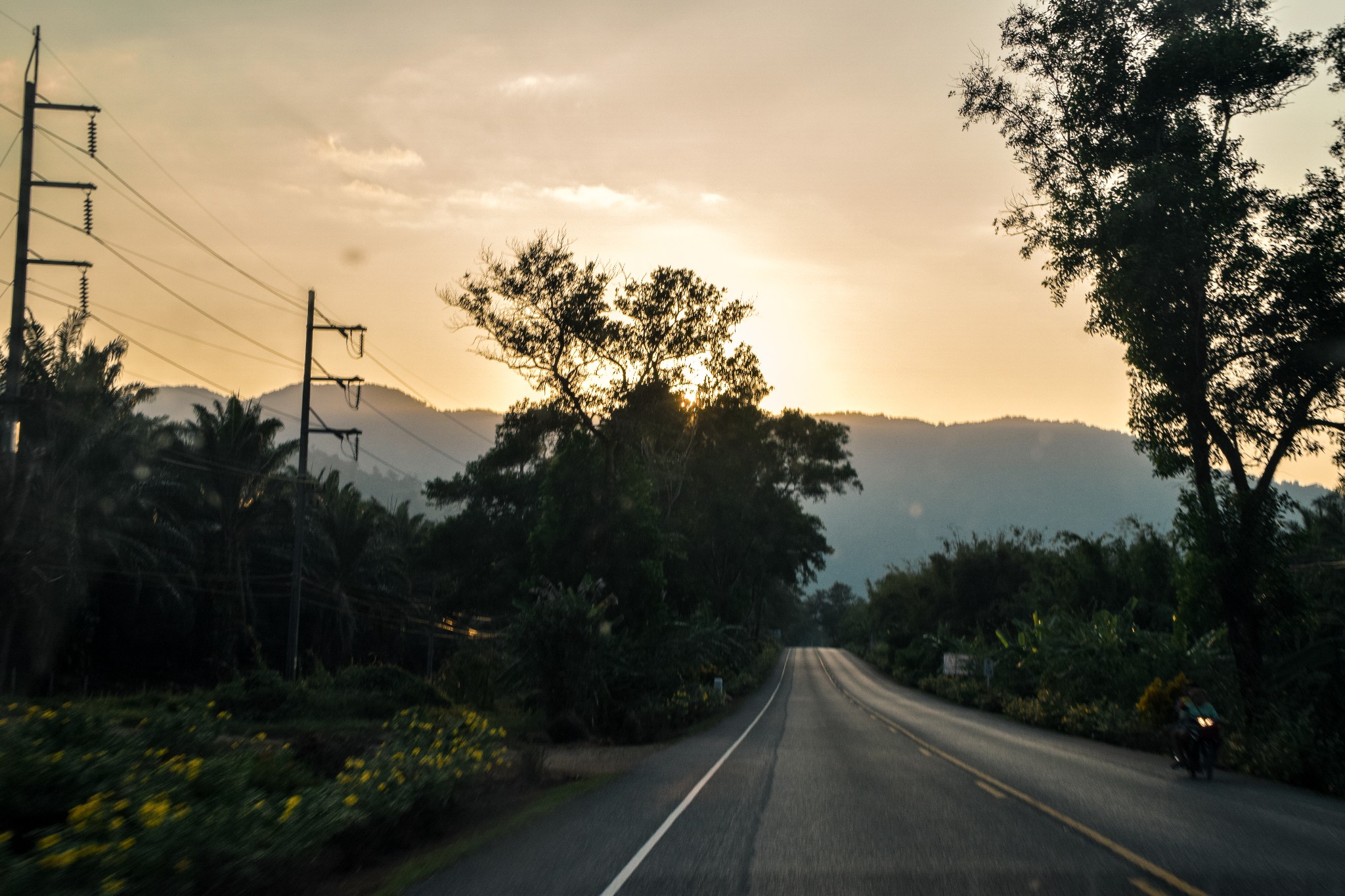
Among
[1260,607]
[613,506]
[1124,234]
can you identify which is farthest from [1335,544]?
[613,506]

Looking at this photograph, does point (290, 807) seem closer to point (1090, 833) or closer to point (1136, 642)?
point (1090, 833)

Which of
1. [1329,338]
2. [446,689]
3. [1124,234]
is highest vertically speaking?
[1124,234]

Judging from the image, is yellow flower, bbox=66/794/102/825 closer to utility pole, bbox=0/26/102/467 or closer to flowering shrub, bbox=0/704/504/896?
flowering shrub, bbox=0/704/504/896

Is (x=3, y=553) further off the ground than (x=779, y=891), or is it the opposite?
(x=3, y=553)

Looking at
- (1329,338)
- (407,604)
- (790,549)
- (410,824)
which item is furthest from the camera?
(790,549)

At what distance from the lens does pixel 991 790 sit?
1424cm

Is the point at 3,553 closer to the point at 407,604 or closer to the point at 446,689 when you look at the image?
the point at 446,689

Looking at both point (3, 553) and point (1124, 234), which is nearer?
point (1124, 234)

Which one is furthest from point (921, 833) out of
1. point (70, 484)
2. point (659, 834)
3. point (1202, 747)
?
point (70, 484)

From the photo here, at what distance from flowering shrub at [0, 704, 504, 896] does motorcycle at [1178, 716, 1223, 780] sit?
11.9m

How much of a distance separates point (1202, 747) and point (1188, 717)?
1.95 feet

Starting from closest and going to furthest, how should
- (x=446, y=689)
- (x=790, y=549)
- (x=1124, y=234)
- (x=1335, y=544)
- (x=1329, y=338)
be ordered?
(x=1329, y=338)
(x=1124, y=234)
(x=446, y=689)
(x=1335, y=544)
(x=790, y=549)

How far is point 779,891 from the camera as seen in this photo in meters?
7.96

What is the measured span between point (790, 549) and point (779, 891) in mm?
58697
